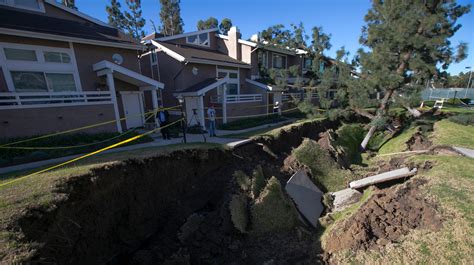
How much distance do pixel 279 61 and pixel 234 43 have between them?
5.11m

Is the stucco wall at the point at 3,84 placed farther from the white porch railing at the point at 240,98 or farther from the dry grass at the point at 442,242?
the dry grass at the point at 442,242

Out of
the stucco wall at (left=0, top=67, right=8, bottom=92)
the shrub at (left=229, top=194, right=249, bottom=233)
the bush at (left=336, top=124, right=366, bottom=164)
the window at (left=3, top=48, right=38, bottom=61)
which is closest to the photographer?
the shrub at (left=229, top=194, right=249, bottom=233)

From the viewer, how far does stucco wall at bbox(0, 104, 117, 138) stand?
7598 millimetres

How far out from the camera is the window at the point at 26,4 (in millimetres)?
10227

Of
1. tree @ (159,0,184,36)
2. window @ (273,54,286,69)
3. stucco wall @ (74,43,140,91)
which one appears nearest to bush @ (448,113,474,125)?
window @ (273,54,286,69)

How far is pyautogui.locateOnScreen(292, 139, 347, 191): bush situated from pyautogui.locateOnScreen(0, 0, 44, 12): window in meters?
15.0

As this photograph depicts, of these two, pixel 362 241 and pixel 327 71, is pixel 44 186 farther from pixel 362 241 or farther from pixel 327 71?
pixel 327 71

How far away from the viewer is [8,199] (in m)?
3.86

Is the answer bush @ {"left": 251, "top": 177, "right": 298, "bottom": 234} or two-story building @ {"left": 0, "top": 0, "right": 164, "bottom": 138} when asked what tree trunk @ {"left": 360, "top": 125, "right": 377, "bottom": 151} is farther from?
two-story building @ {"left": 0, "top": 0, "right": 164, "bottom": 138}

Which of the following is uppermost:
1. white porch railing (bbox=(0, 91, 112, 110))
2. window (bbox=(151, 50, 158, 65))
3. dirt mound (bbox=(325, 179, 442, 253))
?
window (bbox=(151, 50, 158, 65))

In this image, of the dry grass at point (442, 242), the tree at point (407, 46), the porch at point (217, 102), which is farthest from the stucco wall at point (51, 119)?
the tree at point (407, 46)

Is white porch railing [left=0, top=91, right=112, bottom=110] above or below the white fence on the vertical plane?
above

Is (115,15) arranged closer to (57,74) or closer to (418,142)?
(57,74)

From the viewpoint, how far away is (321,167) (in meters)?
8.73
